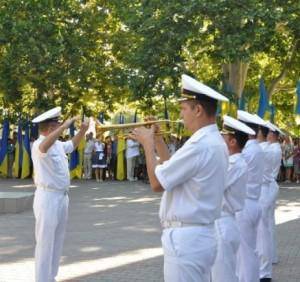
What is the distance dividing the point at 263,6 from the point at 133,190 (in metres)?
7.25

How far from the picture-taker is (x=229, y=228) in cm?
612

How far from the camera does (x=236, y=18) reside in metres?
21.4

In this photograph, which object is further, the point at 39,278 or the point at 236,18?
the point at 236,18

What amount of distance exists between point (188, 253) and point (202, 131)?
33.4 inches

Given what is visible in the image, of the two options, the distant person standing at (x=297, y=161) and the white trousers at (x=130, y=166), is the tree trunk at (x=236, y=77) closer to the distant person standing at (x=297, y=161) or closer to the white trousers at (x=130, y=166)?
the distant person standing at (x=297, y=161)

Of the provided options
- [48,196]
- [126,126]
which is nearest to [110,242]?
[48,196]

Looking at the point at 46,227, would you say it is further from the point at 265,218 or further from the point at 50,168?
the point at 265,218

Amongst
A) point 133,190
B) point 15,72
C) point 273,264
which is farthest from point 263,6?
point 273,264

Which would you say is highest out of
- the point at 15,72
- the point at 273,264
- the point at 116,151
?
the point at 15,72

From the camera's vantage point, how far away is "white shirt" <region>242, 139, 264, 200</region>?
7773 mm

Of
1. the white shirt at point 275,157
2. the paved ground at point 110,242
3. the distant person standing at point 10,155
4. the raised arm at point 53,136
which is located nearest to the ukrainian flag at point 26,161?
the distant person standing at point 10,155

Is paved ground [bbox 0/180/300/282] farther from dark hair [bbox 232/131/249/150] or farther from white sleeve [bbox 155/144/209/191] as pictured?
white sleeve [bbox 155/144/209/191]

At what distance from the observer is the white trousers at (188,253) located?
4.63 m

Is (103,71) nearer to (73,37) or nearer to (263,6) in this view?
(73,37)
